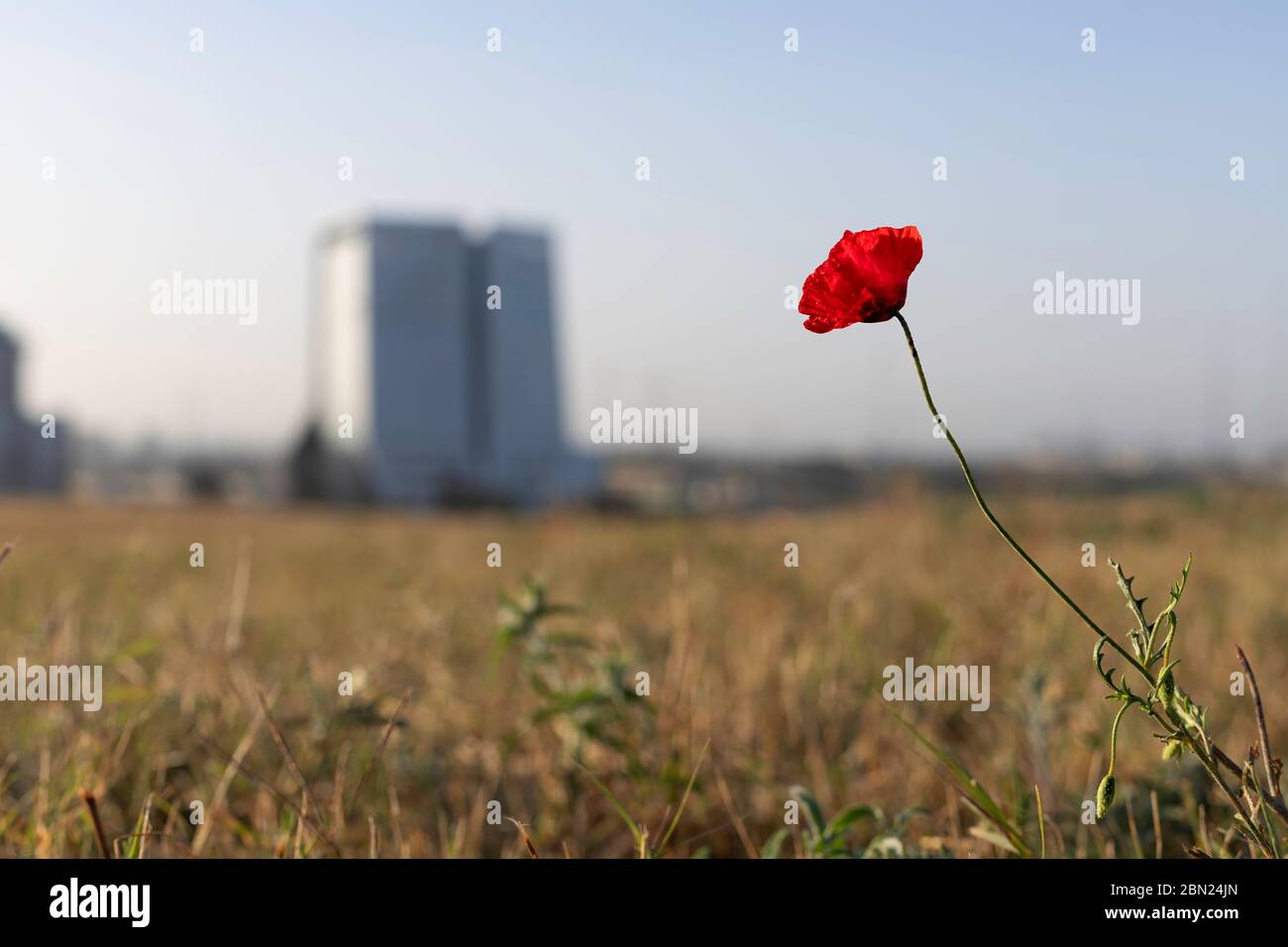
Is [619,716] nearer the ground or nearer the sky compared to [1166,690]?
nearer the ground

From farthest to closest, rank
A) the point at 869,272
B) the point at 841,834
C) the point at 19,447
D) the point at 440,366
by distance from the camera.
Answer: the point at 19,447 < the point at 440,366 < the point at 841,834 < the point at 869,272

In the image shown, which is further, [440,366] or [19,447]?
[19,447]

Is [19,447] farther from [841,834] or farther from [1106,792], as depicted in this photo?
[1106,792]

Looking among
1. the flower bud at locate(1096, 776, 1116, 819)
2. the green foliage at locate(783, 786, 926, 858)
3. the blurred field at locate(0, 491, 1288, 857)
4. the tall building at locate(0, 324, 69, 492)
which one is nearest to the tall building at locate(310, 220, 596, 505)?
the tall building at locate(0, 324, 69, 492)

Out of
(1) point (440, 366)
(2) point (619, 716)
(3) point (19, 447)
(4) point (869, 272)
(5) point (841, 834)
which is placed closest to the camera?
(4) point (869, 272)

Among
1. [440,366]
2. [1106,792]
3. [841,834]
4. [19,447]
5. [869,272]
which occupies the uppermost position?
[440,366]

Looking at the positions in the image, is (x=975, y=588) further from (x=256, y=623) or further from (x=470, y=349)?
(x=470, y=349)

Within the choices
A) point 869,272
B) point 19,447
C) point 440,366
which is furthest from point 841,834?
point 19,447
